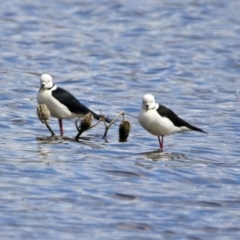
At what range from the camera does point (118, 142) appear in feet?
37.7

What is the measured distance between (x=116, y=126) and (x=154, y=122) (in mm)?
1735

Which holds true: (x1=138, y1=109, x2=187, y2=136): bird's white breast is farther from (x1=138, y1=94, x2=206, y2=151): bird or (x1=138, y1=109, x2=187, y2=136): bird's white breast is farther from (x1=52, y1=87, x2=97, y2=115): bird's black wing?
(x1=52, y1=87, x2=97, y2=115): bird's black wing

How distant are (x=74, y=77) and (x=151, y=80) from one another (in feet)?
4.64

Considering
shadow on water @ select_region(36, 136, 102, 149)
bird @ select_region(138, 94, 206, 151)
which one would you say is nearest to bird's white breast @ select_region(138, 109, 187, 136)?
bird @ select_region(138, 94, 206, 151)

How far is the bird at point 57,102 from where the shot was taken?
1162cm

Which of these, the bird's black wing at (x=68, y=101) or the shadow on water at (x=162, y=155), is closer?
the shadow on water at (x=162, y=155)

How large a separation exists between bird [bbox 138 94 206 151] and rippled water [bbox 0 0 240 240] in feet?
1.08

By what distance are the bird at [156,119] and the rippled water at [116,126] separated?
1.08 ft

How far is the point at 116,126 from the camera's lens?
12.6 metres

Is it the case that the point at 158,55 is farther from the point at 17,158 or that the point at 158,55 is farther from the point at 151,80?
the point at 17,158

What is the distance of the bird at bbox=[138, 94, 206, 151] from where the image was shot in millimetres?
10883

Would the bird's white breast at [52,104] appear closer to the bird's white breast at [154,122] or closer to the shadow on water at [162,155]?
the bird's white breast at [154,122]

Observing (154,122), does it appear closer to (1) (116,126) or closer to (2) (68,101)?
(2) (68,101)

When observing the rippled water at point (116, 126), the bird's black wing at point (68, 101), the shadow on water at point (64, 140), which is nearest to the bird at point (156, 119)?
the rippled water at point (116, 126)
